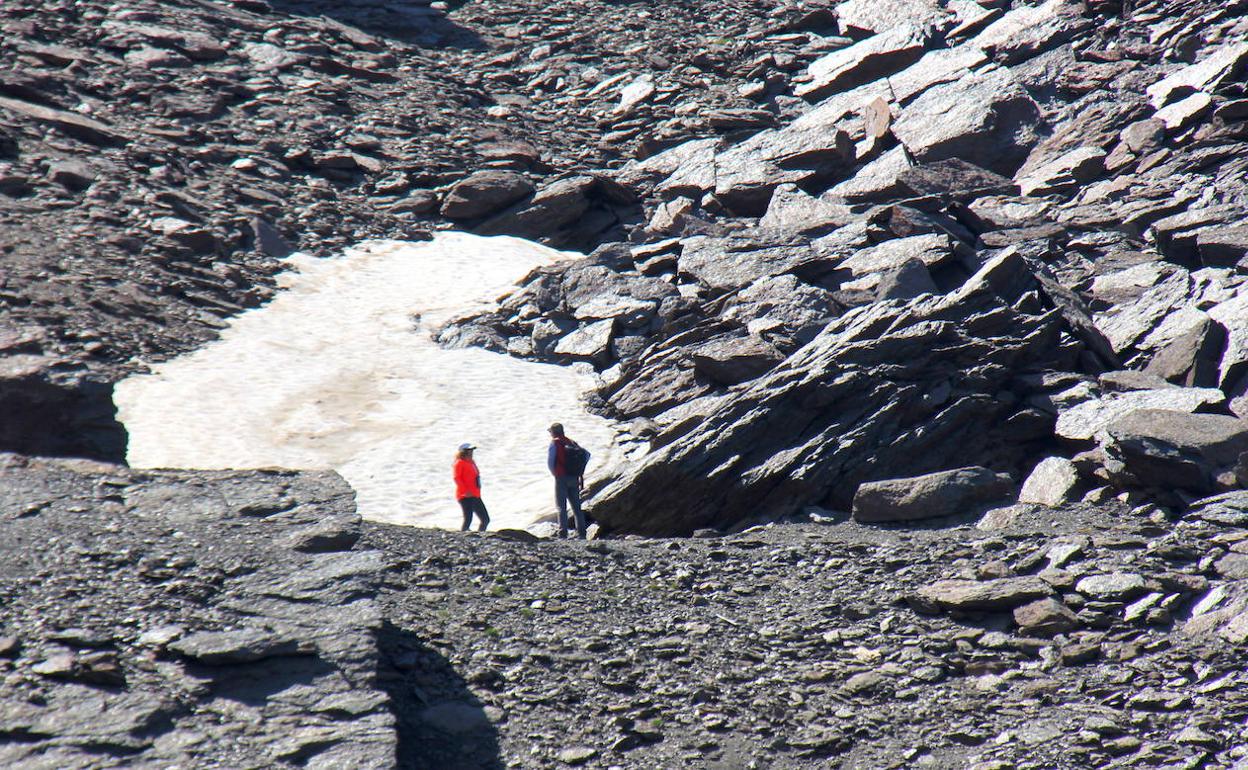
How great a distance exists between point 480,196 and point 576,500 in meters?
17.6

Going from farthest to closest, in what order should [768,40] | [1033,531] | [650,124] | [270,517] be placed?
[768,40] → [650,124] → [1033,531] → [270,517]

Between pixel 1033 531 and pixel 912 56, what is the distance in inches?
1033

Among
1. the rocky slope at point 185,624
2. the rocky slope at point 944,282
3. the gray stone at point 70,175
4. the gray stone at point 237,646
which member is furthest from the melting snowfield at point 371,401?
the gray stone at point 237,646

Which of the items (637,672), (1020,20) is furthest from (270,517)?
(1020,20)

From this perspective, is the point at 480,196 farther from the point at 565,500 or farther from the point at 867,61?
the point at 565,500

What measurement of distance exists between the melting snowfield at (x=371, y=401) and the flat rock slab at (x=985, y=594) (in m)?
6.95

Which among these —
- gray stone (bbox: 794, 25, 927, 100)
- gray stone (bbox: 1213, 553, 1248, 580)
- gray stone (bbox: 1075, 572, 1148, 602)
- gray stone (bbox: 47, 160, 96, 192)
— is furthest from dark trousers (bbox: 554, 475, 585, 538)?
gray stone (bbox: 794, 25, 927, 100)

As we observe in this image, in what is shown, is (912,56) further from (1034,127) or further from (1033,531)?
(1033,531)

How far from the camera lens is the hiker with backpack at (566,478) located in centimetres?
1454

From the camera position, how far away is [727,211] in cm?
2827

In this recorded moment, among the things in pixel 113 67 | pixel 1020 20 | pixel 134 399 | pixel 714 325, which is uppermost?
pixel 1020 20

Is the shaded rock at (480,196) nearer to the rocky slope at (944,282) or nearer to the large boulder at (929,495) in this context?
the rocky slope at (944,282)

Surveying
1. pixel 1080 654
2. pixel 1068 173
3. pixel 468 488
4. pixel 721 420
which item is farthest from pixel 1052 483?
pixel 1068 173

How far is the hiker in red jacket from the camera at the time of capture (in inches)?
587
